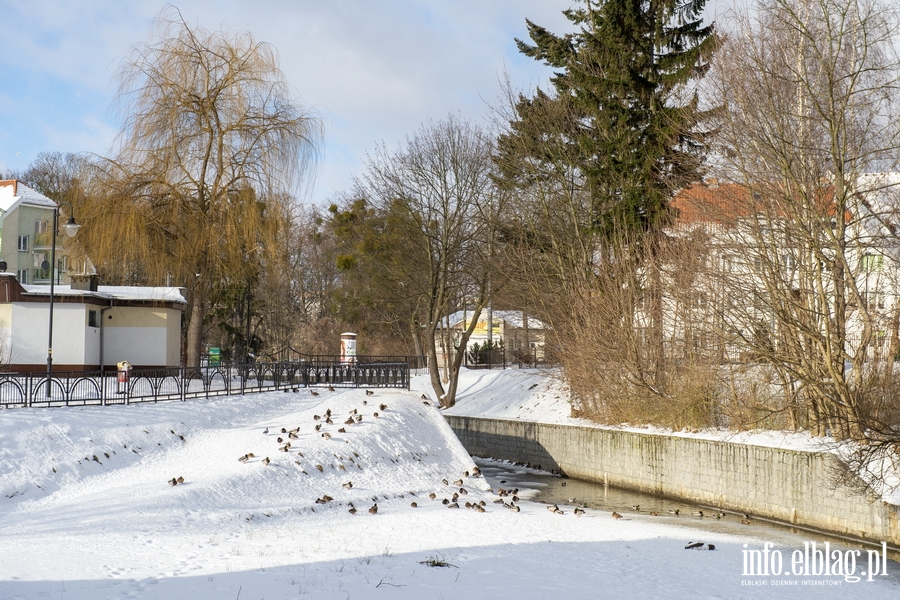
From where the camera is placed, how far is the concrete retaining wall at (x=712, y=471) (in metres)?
16.1

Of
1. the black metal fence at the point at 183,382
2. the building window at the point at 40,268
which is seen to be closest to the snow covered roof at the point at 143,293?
the black metal fence at the point at 183,382

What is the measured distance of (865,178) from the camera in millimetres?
18188

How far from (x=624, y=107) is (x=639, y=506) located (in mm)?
13850

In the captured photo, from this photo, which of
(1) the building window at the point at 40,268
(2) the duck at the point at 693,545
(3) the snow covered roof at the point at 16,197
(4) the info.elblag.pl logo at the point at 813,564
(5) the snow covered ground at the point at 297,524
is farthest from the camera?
(3) the snow covered roof at the point at 16,197

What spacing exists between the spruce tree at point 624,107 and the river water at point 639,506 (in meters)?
8.58

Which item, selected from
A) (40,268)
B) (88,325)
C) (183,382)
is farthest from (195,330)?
(40,268)

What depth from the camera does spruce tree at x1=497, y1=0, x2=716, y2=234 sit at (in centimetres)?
2695

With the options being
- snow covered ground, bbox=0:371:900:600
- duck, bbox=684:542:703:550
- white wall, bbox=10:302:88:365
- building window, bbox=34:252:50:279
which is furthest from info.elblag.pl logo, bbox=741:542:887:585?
building window, bbox=34:252:50:279

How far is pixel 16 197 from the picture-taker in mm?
54875

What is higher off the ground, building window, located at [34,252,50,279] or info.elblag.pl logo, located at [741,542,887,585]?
building window, located at [34,252,50,279]

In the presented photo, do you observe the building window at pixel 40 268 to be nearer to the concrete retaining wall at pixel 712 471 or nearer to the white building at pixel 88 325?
the white building at pixel 88 325

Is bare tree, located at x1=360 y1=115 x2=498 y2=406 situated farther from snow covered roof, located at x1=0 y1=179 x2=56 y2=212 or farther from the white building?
snow covered roof, located at x1=0 y1=179 x2=56 y2=212

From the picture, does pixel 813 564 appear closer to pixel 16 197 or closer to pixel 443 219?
pixel 443 219

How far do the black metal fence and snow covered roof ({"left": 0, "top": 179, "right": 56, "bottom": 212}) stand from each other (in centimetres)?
3426
